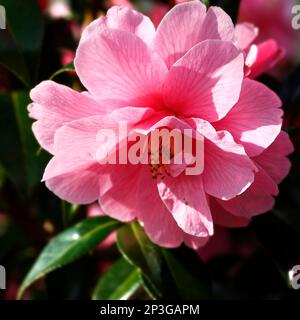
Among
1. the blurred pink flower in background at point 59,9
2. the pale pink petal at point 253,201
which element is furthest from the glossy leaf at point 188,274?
the blurred pink flower in background at point 59,9

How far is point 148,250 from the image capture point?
1027 mm

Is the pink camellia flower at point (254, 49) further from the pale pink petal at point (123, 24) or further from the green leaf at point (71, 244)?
the green leaf at point (71, 244)

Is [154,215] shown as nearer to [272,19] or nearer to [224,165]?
[224,165]

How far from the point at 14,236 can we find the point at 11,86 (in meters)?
0.49

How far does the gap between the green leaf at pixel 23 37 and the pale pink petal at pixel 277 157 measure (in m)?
0.45

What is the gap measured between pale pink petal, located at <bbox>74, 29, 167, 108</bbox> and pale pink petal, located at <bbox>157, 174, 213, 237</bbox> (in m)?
0.14

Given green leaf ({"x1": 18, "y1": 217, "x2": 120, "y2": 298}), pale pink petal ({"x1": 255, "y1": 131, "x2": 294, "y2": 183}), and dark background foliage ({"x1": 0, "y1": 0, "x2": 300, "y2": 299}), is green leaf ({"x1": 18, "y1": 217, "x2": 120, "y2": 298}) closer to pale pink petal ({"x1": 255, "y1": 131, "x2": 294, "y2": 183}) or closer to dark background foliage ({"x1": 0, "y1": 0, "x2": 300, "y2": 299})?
dark background foliage ({"x1": 0, "y1": 0, "x2": 300, "y2": 299})

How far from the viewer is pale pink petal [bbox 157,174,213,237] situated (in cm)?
80

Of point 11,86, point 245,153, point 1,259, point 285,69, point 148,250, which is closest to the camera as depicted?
point 245,153

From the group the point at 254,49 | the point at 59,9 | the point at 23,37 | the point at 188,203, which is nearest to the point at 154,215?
the point at 188,203

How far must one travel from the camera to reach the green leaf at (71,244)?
1.06 metres

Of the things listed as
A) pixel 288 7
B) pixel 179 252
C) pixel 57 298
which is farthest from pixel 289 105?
pixel 288 7

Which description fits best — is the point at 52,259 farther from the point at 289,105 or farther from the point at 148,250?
the point at 289,105

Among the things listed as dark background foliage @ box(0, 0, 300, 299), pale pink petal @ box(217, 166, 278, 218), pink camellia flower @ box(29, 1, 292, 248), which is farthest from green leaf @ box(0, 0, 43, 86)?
pale pink petal @ box(217, 166, 278, 218)
